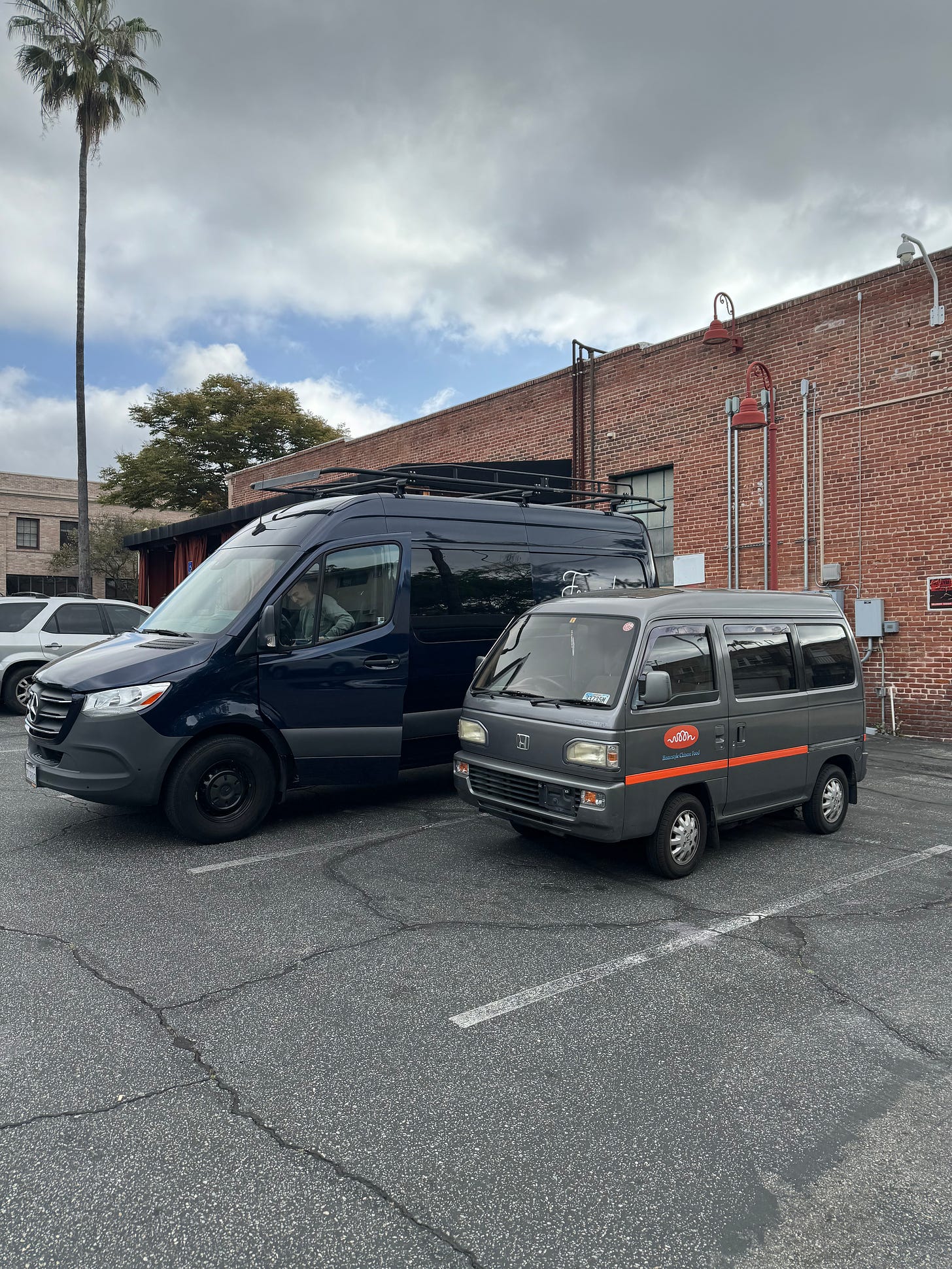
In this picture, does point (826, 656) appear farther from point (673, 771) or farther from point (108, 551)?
point (108, 551)

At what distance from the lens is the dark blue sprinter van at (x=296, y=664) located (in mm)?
6188

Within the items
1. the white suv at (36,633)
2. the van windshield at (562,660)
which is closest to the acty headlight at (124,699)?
the van windshield at (562,660)

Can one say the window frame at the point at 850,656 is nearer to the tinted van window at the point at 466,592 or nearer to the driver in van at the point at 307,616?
the tinted van window at the point at 466,592

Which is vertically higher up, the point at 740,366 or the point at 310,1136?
the point at 740,366

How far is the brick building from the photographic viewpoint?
11695mm

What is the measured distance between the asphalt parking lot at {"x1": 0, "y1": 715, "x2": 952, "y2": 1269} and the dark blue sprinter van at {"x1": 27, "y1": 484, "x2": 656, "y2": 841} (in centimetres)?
62

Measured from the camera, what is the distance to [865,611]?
1210 cm

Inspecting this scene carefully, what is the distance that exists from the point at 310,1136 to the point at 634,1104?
44.2 inches

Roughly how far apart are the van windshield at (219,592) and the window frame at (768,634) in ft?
11.0

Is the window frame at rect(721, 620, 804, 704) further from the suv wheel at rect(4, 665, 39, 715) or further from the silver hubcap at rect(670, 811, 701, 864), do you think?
the suv wheel at rect(4, 665, 39, 715)

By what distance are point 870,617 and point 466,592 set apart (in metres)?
6.78

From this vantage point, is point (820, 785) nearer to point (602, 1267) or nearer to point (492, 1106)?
point (492, 1106)

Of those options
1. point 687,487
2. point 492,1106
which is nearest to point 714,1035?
point 492,1106

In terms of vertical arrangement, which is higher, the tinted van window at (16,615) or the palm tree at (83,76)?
the palm tree at (83,76)
